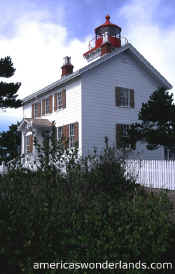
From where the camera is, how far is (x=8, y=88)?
55.8 feet

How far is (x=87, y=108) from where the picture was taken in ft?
52.2

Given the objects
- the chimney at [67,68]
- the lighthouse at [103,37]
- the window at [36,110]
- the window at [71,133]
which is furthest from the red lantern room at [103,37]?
the window at [71,133]

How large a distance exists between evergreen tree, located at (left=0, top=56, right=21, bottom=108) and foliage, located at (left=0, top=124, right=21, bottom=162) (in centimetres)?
180

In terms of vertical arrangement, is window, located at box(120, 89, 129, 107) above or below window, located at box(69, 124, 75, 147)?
above

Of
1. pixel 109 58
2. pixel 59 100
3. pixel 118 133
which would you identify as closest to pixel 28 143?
pixel 59 100

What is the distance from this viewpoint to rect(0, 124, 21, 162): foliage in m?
5.46

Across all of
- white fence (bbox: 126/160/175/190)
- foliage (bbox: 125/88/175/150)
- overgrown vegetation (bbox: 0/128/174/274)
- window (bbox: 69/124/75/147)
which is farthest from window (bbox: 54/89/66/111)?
overgrown vegetation (bbox: 0/128/174/274)

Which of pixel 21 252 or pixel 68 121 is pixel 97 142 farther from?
pixel 21 252

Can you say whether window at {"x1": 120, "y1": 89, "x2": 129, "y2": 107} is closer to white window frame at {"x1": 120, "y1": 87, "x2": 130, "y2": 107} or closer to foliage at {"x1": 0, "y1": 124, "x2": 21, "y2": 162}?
white window frame at {"x1": 120, "y1": 87, "x2": 130, "y2": 107}

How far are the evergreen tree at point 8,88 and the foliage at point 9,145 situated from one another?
180cm

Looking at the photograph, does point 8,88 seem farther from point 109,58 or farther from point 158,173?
point 158,173

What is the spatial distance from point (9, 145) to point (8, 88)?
853 cm

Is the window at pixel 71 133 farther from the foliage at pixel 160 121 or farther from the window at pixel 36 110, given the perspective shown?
the window at pixel 36 110

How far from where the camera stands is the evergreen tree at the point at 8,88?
16922mm
